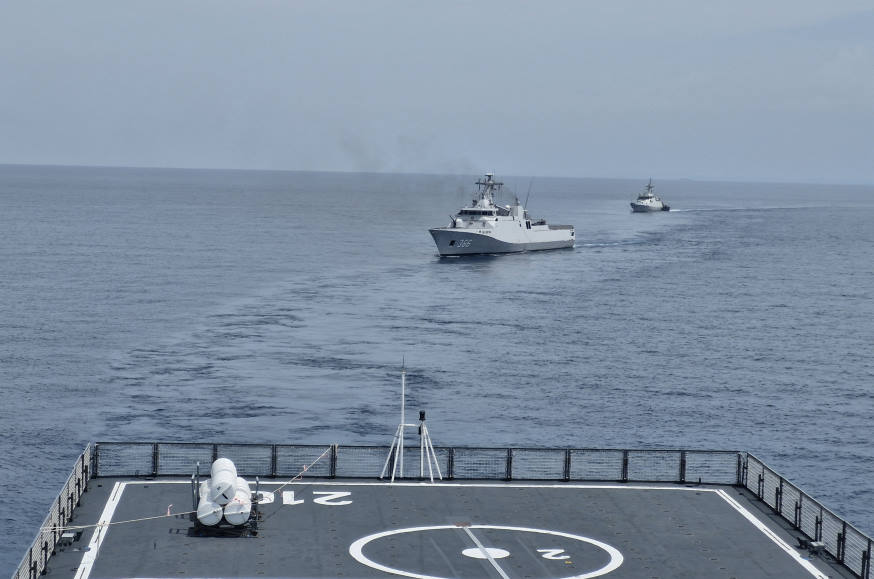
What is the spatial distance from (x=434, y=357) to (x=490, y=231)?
81.5 m

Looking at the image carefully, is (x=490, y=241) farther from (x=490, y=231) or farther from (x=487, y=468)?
(x=487, y=468)

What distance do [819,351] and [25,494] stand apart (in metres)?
62.5

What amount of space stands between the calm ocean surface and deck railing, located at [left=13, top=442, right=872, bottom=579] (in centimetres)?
155

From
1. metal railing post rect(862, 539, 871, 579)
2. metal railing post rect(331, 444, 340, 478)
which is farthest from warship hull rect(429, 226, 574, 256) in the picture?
metal railing post rect(862, 539, 871, 579)

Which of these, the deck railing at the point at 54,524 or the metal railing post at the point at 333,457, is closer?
the deck railing at the point at 54,524

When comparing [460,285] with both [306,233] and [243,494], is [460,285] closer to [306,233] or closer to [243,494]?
[306,233]

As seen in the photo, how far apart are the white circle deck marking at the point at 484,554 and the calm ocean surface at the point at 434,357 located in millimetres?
21754

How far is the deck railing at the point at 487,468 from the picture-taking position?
2773 cm

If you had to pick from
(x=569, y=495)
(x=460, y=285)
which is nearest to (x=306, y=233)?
(x=460, y=285)

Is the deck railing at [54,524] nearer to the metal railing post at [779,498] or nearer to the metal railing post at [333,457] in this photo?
the metal railing post at [333,457]

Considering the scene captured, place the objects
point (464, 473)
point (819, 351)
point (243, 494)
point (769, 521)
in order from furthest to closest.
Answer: point (819, 351), point (464, 473), point (769, 521), point (243, 494)

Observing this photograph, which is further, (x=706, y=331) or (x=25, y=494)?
(x=706, y=331)

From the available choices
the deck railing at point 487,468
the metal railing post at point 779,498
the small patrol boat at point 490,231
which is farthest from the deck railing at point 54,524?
the small patrol boat at point 490,231

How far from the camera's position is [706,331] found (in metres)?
97.9
